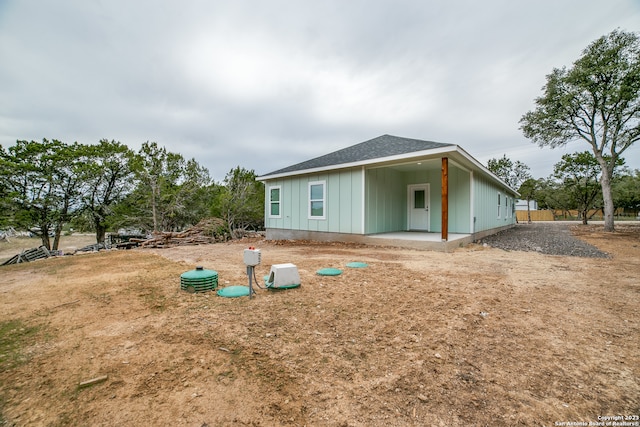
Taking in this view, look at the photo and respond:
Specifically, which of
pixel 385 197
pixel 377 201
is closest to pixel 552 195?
pixel 385 197

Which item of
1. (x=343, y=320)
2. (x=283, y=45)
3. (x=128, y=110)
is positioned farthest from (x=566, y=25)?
(x=128, y=110)

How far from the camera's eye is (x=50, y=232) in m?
13.4

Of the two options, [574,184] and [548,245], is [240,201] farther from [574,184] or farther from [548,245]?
[574,184]

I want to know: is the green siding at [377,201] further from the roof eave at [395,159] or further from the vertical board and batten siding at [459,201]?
the roof eave at [395,159]

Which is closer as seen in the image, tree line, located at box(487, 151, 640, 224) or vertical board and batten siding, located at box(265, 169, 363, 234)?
vertical board and batten siding, located at box(265, 169, 363, 234)

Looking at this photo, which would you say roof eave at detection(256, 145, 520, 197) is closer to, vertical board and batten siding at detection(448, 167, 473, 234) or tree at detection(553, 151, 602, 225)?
vertical board and batten siding at detection(448, 167, 473, 234)

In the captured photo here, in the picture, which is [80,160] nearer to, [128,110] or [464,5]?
[128,110]

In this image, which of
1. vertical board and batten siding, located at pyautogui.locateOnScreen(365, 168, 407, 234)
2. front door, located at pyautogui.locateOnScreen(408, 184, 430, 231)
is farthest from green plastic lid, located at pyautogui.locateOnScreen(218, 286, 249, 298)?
front door, located at pyautogui.locateOnScreen(408, 184, 430, 231)

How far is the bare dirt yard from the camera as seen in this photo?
56.9 inches

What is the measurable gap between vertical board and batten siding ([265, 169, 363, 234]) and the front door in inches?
136

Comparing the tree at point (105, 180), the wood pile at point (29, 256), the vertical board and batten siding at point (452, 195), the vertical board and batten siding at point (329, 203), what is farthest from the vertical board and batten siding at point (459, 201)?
the tree at point (105, 180)

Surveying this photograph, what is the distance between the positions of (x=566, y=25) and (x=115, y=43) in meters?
15.9

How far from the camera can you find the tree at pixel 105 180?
46.2 ft

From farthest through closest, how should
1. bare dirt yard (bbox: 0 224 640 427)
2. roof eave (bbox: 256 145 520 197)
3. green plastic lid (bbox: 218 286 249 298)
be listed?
roof eave (bbox: 256 145 520 197), green plastic lid (bbox: 218 286 249 298), bare dirt yard (bbox: 0 224 640 427)
